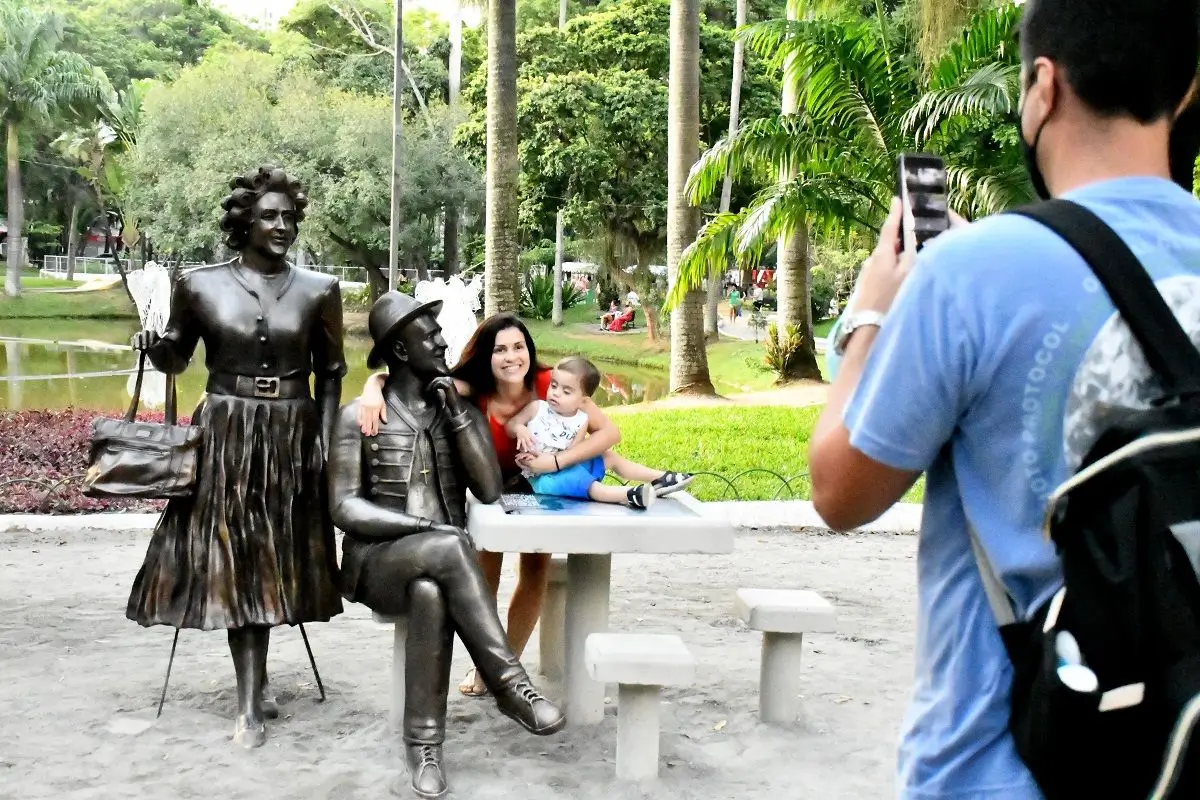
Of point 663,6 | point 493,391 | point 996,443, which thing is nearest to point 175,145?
point 663,6

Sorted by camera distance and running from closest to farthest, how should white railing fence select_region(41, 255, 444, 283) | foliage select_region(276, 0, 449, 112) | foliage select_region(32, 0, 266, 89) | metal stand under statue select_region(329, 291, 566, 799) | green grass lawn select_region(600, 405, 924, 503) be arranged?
1. metal stand under statue select_region(329, 291, 566, 799)
2. green grass lawn select_region(600, 405, 924, 503)
3. white railing fence select_region(41, 255, 444, 283)
4. foliage select_region(276, 0, 449, 112)
5. foliage select_region(32, 0, 266, 89)

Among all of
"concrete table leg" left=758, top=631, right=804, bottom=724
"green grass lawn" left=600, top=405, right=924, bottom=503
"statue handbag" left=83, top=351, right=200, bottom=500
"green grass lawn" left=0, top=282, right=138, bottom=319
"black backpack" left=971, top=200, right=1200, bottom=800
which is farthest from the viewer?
"green grass lawn" left=0, top=282, right=138, bottom=319

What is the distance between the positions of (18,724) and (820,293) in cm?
3174

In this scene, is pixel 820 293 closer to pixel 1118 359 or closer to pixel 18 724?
pixel 18 724

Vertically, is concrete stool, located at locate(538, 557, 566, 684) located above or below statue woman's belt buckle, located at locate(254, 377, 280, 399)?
below

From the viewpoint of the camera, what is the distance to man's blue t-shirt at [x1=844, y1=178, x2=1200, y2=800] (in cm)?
134

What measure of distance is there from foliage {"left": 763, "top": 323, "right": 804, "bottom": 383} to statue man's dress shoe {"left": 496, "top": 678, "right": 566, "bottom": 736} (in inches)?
538

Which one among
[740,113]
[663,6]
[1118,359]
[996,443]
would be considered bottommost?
[996,443]

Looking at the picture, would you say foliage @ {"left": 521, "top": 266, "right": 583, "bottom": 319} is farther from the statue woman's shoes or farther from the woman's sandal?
the statue woman's shoes

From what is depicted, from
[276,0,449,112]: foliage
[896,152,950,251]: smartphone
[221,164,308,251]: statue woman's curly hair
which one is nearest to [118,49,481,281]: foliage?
[276,0,449,112]: foliage

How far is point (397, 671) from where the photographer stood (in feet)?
15.3

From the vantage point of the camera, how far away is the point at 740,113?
28953 millimetres

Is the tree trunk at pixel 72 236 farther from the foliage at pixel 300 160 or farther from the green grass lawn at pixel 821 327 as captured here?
the green grass lawn at pixel 821 327

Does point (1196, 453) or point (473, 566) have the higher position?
point (1196, 453)
